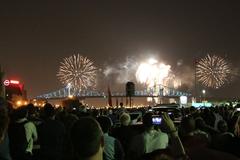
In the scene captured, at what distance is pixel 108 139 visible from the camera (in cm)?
962

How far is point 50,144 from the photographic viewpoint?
1157 cm

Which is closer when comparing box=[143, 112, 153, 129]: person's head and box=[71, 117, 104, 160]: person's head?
box=[71, 117, 104, 160]: person's head

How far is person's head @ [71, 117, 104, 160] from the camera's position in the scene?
4.61 meters

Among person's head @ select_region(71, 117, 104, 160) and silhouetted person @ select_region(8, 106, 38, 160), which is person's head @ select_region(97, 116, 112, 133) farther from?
person's head @ select_region(71, 117, 104, 160)

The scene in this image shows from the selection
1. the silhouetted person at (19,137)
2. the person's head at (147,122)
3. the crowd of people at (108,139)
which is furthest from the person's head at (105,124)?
the silhouetted person at (19,137)

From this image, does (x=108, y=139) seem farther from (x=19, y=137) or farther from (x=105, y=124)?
(x=19, y=137)

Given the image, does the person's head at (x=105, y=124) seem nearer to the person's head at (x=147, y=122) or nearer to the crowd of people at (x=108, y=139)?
the crowd of people at (x=108, y=139)

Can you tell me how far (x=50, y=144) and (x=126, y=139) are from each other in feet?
5.33

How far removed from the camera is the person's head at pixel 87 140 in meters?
4.61

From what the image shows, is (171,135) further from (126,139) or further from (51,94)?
(51,94)

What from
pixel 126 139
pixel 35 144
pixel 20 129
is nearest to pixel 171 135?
pixel 20 129

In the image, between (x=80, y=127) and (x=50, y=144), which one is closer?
(x=80, y=127)

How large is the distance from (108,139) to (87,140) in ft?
16.5

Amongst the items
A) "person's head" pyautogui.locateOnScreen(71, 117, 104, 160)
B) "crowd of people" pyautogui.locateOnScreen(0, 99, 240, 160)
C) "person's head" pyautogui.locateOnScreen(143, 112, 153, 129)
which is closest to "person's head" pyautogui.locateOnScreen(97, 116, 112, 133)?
"crowd of people" pyautogui.locateOnScreen(0, 99, 240, 160)
